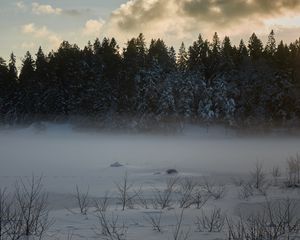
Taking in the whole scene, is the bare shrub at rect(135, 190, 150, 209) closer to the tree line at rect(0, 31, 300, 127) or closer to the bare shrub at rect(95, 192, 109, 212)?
the bare shrub at rect(95, 192, 109, 212)

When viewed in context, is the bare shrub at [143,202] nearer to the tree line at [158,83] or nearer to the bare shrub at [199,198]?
the bare shrub at [199,198]

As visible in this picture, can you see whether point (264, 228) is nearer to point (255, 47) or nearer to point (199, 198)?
point (199, 198)

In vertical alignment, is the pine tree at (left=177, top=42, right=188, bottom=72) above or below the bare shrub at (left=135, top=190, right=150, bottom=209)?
above

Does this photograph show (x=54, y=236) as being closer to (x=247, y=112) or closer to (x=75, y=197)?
(x=75, y=197)

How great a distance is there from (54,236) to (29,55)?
7742cm

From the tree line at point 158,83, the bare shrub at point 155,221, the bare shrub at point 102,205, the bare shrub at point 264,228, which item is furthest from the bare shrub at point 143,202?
the tree line at point 158,83

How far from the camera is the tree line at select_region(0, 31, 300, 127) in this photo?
215ft

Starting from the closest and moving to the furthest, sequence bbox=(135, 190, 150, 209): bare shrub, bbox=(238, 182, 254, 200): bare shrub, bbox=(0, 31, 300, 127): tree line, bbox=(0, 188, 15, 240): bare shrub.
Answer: bbox=(0, 188, 15, 240): bare shrub, bbox=(135, 190, 150, 209): bare shrub, bbox=(238, 182, 254, 200): bare shrub, bbox=(0, 31, 300, 127): tree line

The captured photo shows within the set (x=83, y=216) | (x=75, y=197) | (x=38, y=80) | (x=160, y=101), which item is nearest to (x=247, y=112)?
(x=160, y=101)

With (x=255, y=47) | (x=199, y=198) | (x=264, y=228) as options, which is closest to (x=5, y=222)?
(x=264, y=228)

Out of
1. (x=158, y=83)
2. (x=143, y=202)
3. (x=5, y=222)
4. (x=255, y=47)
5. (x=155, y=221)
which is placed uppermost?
(x=255, y=47)

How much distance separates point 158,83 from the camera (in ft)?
224

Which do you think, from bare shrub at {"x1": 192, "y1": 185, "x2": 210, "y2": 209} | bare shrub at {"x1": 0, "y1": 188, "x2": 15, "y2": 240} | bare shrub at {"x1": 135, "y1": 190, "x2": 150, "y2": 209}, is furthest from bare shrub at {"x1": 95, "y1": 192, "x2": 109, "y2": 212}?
bare shrub at {"x1": 192, "y1": 185, "x2": 210, "y2": 209}

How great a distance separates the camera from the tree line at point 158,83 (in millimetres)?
65500
